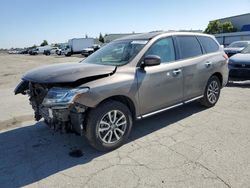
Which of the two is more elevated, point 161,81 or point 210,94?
point 161,81

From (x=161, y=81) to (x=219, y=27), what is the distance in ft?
197

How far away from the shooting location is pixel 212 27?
61156 millimetres

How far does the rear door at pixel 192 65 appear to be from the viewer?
17.4ft

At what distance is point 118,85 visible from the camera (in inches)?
161

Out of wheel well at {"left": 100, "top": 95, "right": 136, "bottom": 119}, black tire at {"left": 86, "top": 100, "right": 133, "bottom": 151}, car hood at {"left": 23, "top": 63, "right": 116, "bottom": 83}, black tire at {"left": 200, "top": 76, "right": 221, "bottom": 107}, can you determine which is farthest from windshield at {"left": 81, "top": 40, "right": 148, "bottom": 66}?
black tire at {"left": 200, "top": 76, "right": 221, "bottom": 107}

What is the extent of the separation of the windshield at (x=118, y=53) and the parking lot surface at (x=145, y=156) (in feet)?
4.54

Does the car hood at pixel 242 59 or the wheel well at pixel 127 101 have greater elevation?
the car hood at pixel 242 59

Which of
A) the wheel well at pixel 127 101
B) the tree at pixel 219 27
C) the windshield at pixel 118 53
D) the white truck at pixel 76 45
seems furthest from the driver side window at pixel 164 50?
the tree at pixel 219 27

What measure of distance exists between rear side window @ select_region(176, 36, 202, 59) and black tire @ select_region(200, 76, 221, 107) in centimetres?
79

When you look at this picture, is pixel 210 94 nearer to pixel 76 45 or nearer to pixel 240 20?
pixel 76 45

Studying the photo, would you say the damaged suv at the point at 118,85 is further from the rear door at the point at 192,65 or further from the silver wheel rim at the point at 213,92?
the silver wheel rim at the point at 213,92

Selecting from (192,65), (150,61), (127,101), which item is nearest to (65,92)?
(127,101)

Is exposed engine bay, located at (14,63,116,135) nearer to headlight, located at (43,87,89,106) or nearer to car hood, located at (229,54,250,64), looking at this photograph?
headlight, located at (43,87,89,106)

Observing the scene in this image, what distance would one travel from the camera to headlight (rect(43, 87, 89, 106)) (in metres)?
3.69
